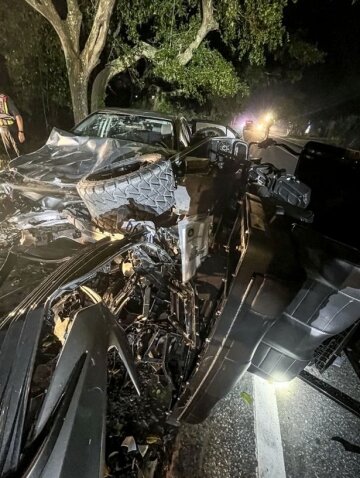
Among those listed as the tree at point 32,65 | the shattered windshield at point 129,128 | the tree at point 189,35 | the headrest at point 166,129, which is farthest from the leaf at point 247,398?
the tree at point 32,65

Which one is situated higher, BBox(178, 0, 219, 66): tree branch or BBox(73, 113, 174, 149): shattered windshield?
BBox(178, 0, 219, 66): tree branch

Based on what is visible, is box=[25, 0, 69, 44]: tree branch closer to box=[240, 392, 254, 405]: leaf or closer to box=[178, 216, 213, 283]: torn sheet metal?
box=[178, 216, 213, 283]: torn sheet metal

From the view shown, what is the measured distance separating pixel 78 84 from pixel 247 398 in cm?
801

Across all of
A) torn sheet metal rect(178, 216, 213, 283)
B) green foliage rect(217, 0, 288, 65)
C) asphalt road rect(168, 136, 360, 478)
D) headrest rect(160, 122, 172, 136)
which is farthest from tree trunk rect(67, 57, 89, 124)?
asphalt road rect(168, 136, 360, 478)

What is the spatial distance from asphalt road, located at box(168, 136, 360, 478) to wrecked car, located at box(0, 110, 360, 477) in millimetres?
257

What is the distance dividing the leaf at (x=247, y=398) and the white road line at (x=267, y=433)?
4 centimetres

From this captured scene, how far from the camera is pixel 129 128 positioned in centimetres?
462

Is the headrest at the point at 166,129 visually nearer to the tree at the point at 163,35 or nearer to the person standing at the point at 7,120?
the person standing at the point at 7,120

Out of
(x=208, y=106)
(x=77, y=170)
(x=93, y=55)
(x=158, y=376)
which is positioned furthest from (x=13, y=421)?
(x=208, y=106)

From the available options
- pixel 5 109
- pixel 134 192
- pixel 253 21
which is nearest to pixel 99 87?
pixel 5 109

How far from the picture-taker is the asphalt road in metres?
2.05

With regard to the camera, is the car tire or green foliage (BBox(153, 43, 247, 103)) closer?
the car tire

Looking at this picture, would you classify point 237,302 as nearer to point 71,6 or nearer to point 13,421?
point 13,421

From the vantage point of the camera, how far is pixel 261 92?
2480 centimetres
